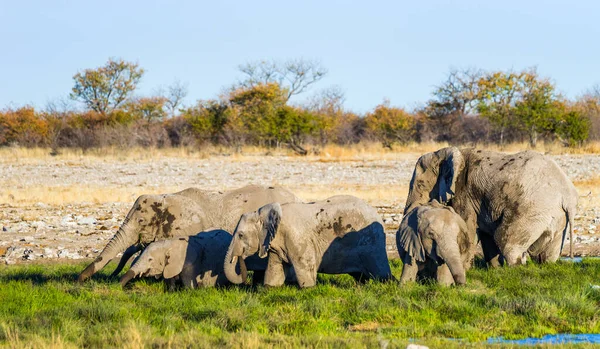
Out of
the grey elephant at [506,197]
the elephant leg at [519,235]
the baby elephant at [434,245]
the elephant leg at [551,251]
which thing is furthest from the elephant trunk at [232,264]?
the elephant leg at [551,251]

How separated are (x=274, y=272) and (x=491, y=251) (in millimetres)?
3680

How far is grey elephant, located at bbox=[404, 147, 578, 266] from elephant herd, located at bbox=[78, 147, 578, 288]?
0.05ft

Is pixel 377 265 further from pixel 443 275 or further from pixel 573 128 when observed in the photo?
pixel 573 128

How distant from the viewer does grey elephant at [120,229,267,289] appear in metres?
11.9

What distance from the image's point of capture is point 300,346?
8.20 metres

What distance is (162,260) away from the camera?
11.9 meters

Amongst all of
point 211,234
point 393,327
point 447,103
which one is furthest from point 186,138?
point 393,327

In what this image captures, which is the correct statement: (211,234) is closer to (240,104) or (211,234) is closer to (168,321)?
(168,321)

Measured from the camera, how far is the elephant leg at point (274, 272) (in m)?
11.7

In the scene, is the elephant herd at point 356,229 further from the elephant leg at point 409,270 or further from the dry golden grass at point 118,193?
the dry golden grass at point 118,193

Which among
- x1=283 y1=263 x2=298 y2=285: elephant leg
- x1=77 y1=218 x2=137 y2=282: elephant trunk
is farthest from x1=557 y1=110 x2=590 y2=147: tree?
x1=283 y1=263 x2=298 y2=285: elephant leg

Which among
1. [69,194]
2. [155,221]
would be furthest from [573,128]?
[155,221]

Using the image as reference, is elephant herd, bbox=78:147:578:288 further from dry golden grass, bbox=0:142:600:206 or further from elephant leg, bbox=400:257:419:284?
dry golden grass, bbox=0:142:600:206

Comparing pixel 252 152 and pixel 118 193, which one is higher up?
pixel 252 152
